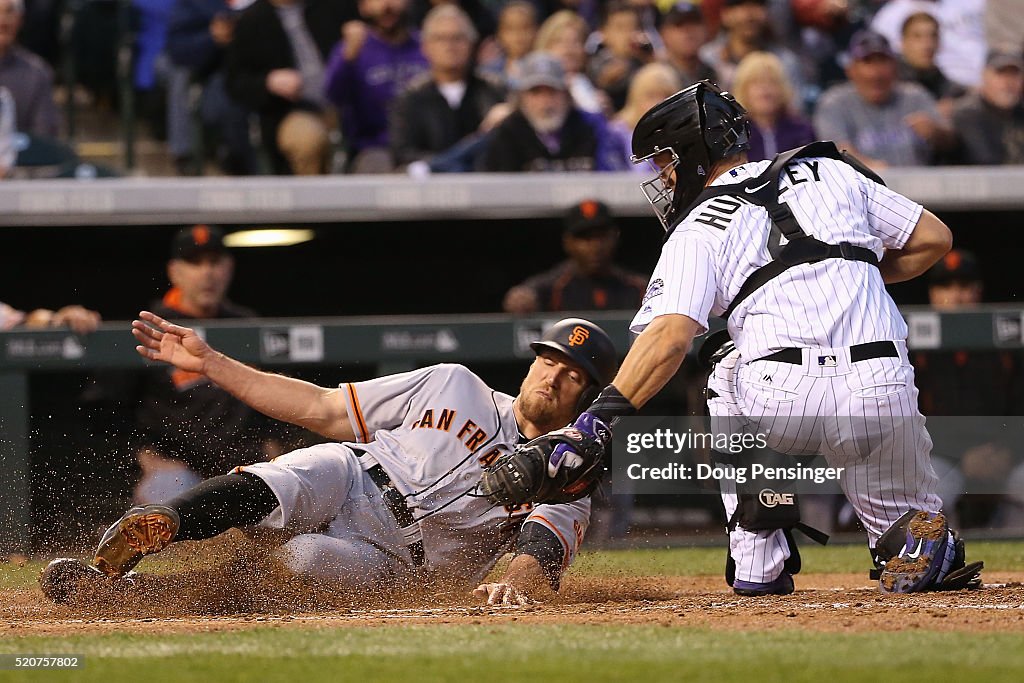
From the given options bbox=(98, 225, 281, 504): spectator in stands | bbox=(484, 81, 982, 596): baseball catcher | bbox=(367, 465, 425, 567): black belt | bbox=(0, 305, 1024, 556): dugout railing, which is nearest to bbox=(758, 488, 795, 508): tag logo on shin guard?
bbox=(484, 81, 982, 596): baseball catcher

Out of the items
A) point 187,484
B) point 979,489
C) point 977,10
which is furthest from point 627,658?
point 977,10

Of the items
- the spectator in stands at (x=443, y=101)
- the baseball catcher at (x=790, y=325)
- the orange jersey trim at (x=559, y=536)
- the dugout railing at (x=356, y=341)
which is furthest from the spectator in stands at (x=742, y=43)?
the orange jersey trim at (x=559, y=536)

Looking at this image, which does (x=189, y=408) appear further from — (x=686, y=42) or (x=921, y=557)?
(x=686, y=42)

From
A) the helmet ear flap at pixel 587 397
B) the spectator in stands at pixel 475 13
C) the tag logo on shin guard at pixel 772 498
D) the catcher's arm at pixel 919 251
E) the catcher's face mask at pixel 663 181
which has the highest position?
the spectator in stands at pixel 475 13

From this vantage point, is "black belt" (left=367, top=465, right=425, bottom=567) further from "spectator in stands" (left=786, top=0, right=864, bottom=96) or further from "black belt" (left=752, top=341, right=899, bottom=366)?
"spectator in stands" (left=786, top=0, right=864, bottom=96)

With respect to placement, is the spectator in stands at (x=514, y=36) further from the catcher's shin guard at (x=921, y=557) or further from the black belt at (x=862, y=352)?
the catcher's shin guard at (x=921, y=557)

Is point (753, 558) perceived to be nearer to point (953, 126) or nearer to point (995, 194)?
point (995, 194)
